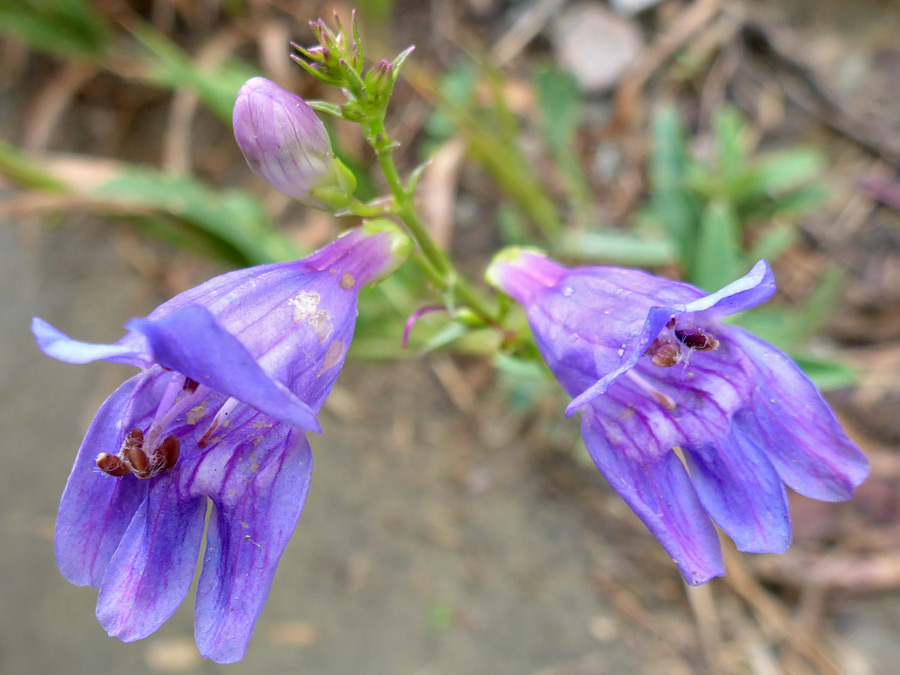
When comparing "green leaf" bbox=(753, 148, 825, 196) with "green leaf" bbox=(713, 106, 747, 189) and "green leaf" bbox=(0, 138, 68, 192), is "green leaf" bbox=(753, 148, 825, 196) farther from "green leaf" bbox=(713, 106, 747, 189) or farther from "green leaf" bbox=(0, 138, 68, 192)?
"green leaf" bbox=(0, 138, 68, 192)

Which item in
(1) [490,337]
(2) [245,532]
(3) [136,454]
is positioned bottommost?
(1) [490,337]

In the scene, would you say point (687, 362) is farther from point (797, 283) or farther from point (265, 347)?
point (797, 283)

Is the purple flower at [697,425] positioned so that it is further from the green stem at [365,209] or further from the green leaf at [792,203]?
the green leaf at [792,203]

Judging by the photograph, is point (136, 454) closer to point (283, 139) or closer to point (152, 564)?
point (152, 564)

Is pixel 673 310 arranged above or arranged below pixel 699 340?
above

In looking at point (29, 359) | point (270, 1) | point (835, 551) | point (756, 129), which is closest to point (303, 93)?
point (270, 1)

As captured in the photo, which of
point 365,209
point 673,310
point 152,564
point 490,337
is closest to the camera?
point 673,310

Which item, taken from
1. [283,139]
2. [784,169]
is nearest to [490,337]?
[283,139]

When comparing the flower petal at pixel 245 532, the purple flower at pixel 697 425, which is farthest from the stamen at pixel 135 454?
the purple flower at pixel 697 425
